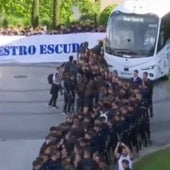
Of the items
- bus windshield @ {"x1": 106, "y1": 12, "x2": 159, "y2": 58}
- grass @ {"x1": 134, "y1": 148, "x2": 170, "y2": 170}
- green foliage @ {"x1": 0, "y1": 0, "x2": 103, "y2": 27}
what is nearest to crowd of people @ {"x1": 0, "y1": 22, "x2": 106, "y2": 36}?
bus windshield @ {"x1": 106, "y1": 12, "x2": 159, "y2": 58}

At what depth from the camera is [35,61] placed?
→ 119ft

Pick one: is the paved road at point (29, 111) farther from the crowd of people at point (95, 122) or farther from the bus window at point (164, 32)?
the bus window at point (164, 32)

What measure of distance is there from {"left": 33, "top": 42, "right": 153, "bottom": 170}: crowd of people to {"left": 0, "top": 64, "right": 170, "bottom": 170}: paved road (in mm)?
723

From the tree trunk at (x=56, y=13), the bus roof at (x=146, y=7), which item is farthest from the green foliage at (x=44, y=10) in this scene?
the bus roof at (x=146, y=7)

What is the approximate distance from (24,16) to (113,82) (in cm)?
2612

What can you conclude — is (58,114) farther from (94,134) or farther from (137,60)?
(94,134)

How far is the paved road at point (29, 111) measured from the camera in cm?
2276

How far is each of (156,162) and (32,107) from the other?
25.4 feet

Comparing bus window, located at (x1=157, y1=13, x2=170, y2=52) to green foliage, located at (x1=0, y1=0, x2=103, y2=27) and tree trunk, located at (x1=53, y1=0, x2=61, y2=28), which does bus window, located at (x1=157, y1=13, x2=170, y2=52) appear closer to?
tree trunk, located at (x1=53, y1=0, x2=61, y2=28)

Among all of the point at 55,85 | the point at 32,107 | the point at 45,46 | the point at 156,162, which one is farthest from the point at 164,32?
the point at 156,162

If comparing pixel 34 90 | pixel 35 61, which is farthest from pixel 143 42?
pixel 35 61

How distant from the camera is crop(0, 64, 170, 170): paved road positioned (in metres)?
22.8

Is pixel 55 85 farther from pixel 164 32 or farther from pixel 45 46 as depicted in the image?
pixel 45 46

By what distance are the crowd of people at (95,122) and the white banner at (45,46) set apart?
866 centimetres
